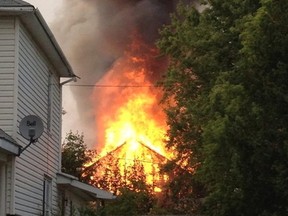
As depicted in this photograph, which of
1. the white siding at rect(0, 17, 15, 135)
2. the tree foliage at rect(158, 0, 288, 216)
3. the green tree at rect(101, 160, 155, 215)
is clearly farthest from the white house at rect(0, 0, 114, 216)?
the tree foliage at rect(158, 0, 288, 216)

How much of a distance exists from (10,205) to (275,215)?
6.05m

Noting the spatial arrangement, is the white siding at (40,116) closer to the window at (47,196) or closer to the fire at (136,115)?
the window at (47,196)

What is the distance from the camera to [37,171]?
15.7m

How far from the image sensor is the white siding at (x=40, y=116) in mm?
14031

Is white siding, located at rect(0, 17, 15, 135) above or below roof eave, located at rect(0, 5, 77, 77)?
below

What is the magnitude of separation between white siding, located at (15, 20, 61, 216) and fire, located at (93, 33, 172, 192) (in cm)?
1529

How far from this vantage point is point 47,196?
1714 centimetres

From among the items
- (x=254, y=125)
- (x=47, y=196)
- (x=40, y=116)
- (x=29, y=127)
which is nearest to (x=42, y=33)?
(x=40, y=116)

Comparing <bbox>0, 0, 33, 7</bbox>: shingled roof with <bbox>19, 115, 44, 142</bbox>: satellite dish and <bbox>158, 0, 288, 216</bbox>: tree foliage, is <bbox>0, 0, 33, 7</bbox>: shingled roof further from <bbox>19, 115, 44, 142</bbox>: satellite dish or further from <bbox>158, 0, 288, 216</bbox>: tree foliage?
<bbox>158, 0, 288, 216</bbox>: tree foliage

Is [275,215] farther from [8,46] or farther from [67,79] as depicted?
[67,79]

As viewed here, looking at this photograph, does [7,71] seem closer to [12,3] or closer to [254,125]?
[12,3]

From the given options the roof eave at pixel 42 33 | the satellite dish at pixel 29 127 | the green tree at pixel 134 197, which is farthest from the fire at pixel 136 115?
the satellite dish at pixel 29 127

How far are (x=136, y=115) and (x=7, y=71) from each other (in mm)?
20899

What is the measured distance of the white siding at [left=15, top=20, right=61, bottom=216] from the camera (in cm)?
1403
